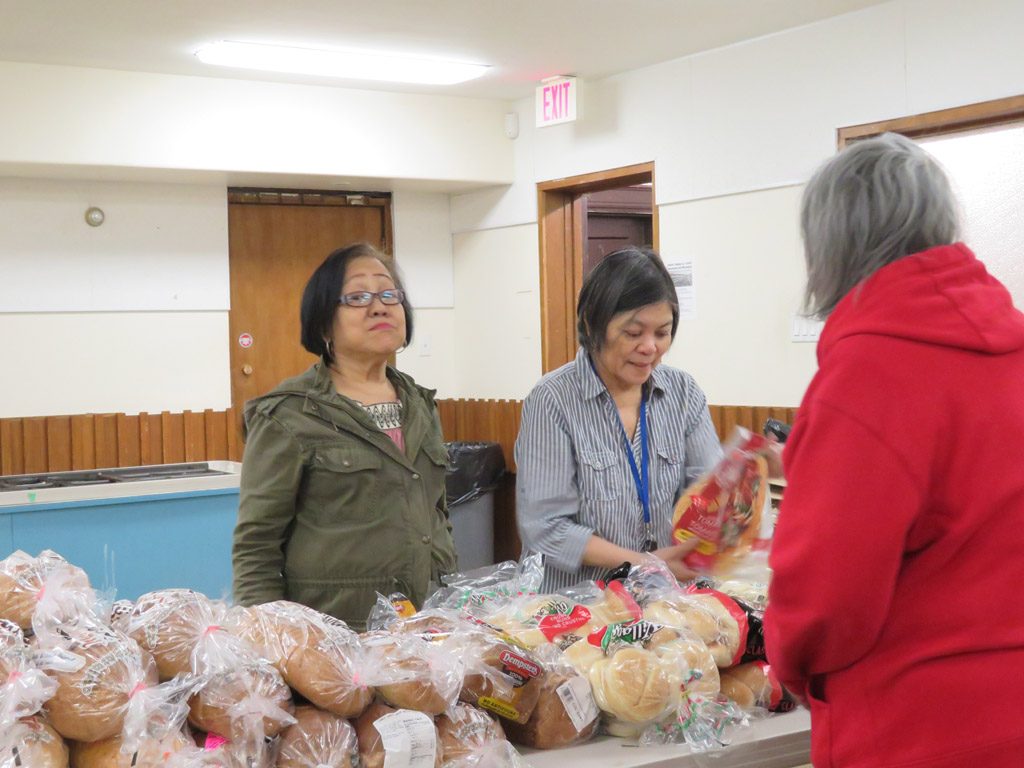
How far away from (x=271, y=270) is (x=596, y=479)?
3920 millimetres

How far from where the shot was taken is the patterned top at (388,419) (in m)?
2.46

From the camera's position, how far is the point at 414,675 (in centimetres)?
151

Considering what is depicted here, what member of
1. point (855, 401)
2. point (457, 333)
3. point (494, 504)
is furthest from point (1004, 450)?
point (457, 333)

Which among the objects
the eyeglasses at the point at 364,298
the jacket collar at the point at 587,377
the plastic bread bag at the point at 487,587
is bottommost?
the plastic bread bag at the point at 487,587

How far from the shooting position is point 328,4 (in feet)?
13.4

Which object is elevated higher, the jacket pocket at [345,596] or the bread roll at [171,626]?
the bread roll at [171,626]

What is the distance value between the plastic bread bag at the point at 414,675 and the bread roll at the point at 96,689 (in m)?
0.29

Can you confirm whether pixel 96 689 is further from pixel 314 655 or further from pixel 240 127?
pixel 240 127

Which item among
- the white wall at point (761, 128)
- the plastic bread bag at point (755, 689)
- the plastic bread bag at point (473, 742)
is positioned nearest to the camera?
the plastic bread bag at point (473, 742)

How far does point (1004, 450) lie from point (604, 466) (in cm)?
121

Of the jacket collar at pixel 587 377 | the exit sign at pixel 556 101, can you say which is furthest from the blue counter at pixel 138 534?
the exit sign at pixel 556 101

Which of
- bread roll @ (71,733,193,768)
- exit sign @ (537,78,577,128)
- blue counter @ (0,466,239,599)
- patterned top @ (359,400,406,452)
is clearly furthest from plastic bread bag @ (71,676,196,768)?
exit sign @ (537,78,577,128)

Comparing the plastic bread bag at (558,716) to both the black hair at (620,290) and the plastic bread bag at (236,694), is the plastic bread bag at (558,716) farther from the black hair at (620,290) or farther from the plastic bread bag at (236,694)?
the black hair at (620,290)

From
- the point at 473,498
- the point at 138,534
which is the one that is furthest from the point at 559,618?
the point at 473,498
